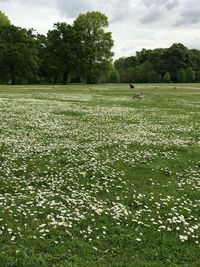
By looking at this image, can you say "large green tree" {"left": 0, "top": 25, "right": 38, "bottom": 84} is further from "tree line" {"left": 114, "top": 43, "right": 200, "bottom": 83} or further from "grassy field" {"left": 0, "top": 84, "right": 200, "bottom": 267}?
"grassy field" {"left": 0, "top": 84, "right": 200, "bottom": 267}

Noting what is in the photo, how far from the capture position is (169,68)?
509 feet

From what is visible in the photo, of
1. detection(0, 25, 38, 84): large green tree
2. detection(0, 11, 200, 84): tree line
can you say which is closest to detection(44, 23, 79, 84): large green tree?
detection(0, 11, 200, 84): tree line

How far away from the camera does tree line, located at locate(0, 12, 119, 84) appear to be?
103 m

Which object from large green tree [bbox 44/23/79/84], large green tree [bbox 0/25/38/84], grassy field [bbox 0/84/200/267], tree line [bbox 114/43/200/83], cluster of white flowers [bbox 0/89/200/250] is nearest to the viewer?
grassy field [bbox 0/84/200/267]

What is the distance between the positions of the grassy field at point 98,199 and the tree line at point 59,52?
84837mm

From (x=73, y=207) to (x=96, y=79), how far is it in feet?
353

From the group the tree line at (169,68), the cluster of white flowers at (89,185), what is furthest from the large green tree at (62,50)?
the cluster of white flowers at (89,185)

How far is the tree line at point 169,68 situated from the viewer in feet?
484

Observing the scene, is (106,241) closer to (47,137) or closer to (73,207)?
(73,207)

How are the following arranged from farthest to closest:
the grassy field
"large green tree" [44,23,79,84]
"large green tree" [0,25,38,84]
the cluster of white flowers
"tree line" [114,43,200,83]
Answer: "tree line" [114,43,200,83], "large green tree" [44,23,79,84], "large green tree" [0,25,38,84], the cluster of white flowers, the grassy field

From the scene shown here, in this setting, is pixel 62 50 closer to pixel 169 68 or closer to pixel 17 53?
pixel 17 53

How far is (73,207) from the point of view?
10.7 metres

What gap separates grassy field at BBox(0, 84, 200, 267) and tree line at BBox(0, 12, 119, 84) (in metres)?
84.8

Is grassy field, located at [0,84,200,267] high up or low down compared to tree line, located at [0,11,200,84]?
down
